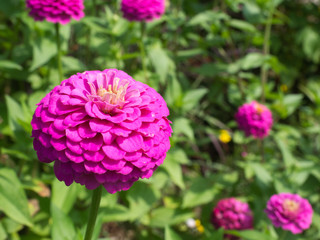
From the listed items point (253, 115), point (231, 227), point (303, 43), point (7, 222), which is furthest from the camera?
point (303, 43)

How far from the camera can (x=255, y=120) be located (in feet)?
6.84

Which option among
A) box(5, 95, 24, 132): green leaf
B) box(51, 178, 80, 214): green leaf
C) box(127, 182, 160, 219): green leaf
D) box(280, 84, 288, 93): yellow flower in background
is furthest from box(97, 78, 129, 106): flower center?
box(280, 84, 288, 93): yellow flower in background

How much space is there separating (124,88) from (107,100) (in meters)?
0.07

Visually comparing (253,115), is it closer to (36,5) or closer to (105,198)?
(105,198)

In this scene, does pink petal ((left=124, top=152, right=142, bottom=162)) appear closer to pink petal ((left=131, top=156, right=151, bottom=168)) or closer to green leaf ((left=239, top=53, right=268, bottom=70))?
pink petal ((left=131, top=156, right=151, bottom=168))

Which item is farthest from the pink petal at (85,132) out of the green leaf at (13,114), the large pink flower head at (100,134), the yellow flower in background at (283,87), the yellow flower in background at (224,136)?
the yellow flower in background at (283,87)

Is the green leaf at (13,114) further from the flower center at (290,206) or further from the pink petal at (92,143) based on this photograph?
the flower center at (290,206)

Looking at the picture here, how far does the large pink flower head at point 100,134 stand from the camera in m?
0.78

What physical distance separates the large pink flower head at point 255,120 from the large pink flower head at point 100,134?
129cm

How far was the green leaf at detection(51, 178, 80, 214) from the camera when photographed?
1.37 m

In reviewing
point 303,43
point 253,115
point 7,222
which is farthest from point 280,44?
point 7,222

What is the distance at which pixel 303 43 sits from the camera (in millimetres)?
3504

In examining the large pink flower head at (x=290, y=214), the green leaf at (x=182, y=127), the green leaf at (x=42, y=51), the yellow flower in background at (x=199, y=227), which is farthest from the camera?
the yellow flower in background at (x=199, y=227)

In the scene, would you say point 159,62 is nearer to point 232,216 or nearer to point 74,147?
point 232,216
